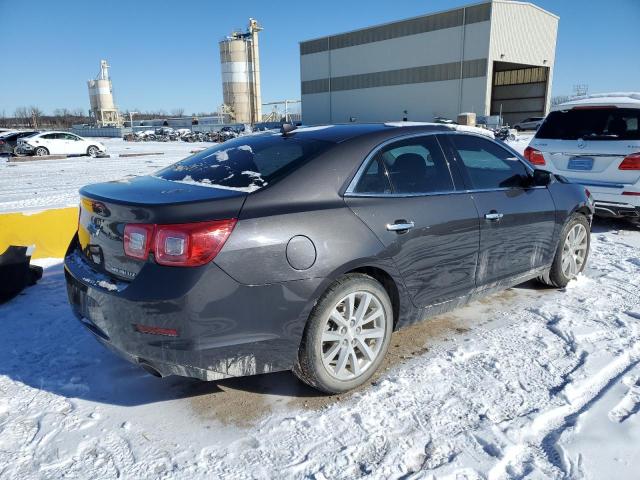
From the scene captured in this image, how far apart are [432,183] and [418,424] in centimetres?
162

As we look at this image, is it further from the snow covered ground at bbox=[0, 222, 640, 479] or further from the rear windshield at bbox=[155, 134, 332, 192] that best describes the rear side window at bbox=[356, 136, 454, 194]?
the snow covered ground at bbox=[0, 222, 640, 479]

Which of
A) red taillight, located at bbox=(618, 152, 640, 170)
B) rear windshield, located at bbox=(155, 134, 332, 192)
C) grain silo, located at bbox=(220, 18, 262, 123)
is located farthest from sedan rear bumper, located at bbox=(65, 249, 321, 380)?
grain silo, located at bbox=(220, 18, 262, 123)

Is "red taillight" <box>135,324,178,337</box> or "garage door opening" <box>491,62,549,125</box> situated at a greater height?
"garage door opening" <box>491,62,549,125</box>

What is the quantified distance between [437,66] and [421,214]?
49559 mm

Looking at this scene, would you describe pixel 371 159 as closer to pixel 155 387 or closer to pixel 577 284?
pixel 155 387

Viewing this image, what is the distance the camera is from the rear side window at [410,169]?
315 centimetres

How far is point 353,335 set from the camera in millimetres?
2979

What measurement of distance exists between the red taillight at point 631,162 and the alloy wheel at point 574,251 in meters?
2.04

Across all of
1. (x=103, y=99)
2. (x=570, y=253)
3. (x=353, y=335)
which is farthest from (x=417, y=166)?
(x=103, y=99)

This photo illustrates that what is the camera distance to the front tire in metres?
2.80

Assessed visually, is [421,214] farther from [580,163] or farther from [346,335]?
[580,163]

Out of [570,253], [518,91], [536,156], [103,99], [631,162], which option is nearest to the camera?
[570,253]

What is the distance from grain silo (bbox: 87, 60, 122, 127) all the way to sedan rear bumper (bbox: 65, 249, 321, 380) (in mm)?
93412

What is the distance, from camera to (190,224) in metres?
2.46
